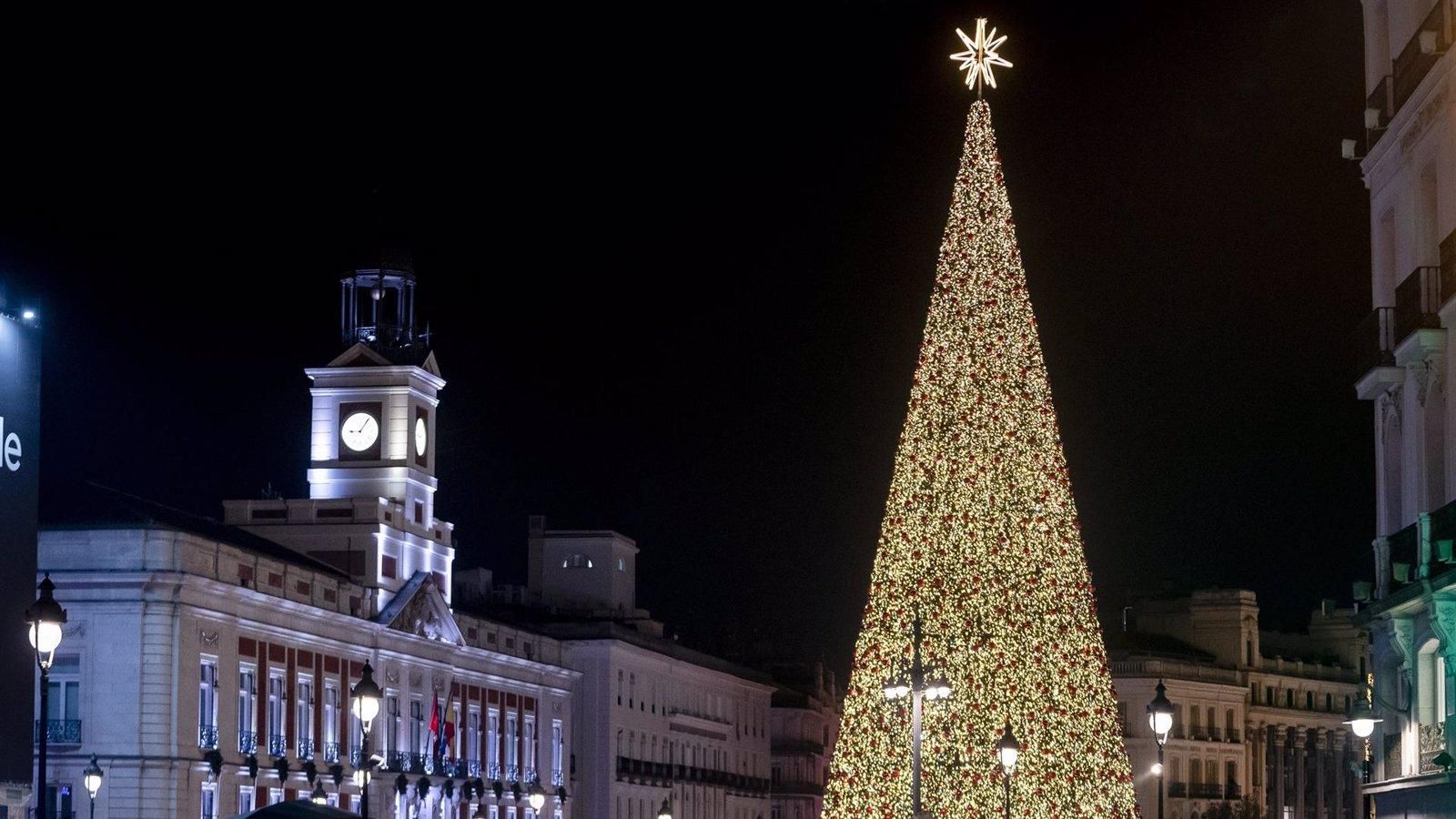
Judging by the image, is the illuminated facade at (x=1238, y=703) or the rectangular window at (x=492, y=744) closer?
the rectangular window at (x=492, y=744)

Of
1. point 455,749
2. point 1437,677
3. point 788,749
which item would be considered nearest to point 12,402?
point 1437,677

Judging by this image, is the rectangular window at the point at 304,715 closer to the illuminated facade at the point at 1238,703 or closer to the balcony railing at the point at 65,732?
the balcony railing at the point at 65,732

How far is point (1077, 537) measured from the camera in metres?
56.2

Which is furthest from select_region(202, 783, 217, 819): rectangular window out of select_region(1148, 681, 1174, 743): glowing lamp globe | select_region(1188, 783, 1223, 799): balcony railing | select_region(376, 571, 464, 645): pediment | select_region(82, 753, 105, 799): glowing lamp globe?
select_region(1188, 783, 1223, 799): balcony railing

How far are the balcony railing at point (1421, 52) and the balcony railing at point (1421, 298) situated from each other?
2.23m

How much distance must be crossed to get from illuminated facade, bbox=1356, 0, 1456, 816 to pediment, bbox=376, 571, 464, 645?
150 feet

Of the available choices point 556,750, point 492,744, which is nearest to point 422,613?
point 492,744

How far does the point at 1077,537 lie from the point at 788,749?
8047 centimetres

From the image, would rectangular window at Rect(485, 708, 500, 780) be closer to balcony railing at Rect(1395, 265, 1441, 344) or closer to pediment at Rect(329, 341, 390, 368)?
pediment at Rect(329, 341, 390, 368)

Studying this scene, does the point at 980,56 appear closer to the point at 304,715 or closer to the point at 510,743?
the point at 304,715

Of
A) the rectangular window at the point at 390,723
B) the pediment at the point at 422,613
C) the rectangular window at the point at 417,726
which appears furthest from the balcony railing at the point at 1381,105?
the rectangular window at the point at 417,726

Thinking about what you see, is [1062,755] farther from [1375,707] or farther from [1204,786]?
[1204,786]

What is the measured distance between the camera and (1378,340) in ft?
111

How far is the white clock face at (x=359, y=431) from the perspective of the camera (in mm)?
81838
